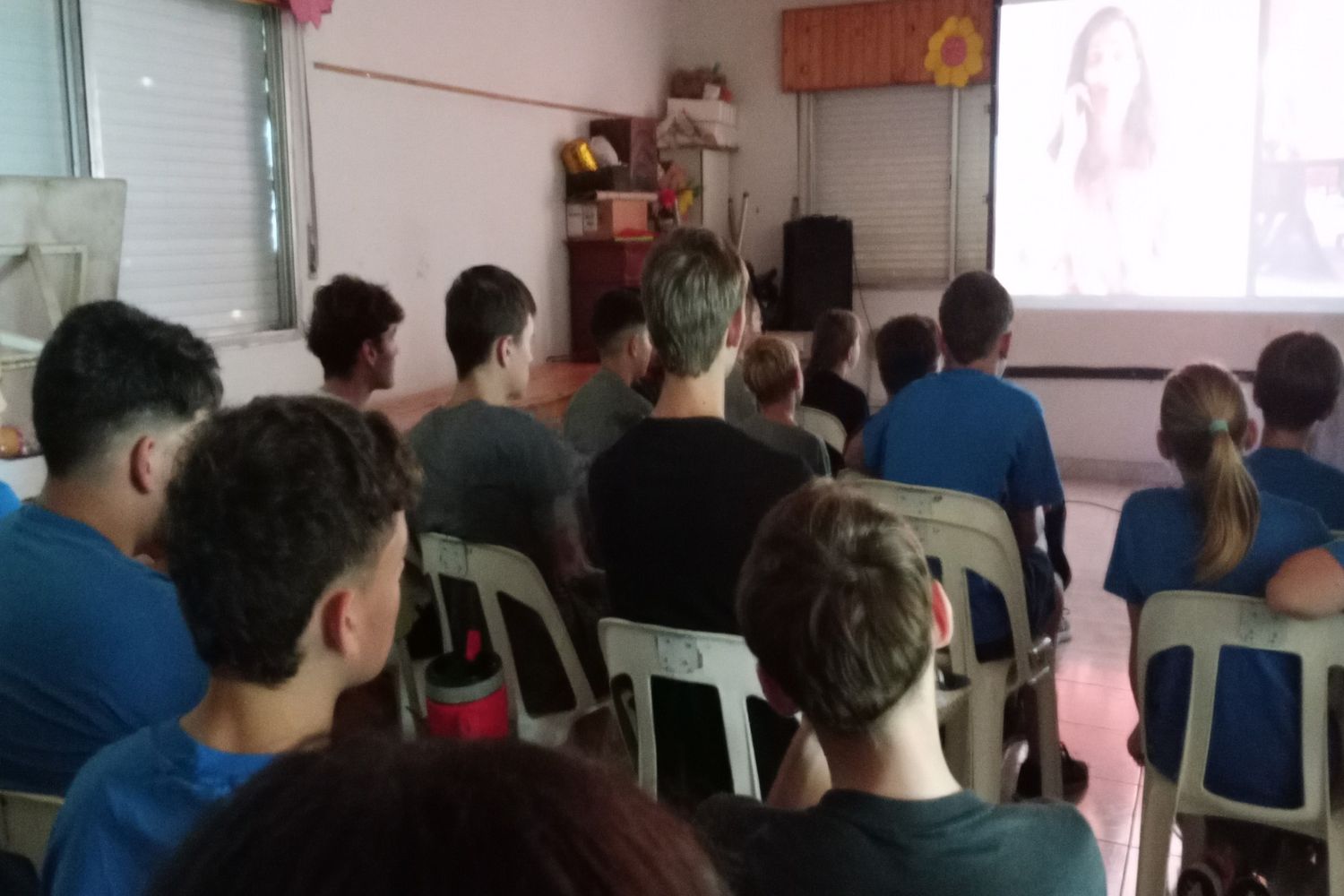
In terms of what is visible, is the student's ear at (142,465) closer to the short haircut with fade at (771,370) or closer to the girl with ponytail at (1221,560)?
the girl with ponytail at (1221,560)

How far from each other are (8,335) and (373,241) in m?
2.08

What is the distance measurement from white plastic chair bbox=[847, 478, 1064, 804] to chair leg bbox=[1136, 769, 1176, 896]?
38cm

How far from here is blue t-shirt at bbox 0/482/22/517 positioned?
6.40ft

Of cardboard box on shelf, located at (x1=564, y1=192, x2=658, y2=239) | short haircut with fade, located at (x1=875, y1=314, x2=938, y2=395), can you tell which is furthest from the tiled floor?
cardboard box on shelf, located at (x1=564, y1=192, x2=658, y2=239)

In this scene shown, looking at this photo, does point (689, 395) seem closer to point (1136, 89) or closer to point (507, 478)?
point (507, 478)

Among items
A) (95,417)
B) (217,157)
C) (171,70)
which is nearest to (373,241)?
(217,157)

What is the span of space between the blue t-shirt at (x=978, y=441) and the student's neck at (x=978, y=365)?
99 mm

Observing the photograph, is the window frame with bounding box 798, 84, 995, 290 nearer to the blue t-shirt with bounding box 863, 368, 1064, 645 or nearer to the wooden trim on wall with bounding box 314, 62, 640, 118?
the wooden trim on wall with bounding box 314, 62, 640, 118

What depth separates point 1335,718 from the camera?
6.31 ft

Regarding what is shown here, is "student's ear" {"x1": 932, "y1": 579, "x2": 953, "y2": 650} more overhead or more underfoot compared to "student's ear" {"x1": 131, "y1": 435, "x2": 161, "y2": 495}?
more underfoot

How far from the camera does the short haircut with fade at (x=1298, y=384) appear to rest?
2180mm

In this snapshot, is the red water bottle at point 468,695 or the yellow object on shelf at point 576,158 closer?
the red water bottle at point 468,695

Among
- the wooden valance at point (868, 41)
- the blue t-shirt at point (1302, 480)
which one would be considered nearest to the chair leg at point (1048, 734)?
the blue t-shirt at point (1302, 480)

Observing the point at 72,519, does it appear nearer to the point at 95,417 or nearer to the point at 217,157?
the point at 95,417
